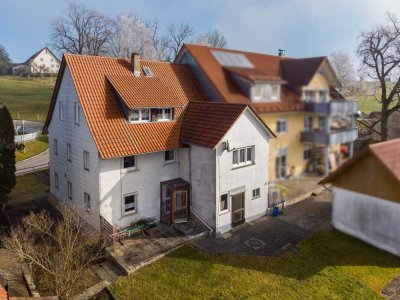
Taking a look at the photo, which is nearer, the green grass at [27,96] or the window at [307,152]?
the window at [307,152]

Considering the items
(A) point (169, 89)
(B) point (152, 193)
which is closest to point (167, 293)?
(B) point (152, 193)

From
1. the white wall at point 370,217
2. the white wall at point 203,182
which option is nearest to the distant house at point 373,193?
the white wall at point 370,217

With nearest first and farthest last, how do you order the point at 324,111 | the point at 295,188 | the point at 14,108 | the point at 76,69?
1. the point at 324,111
2. the point at 295,188
3. the point at 76,69
4. the point at 14,108

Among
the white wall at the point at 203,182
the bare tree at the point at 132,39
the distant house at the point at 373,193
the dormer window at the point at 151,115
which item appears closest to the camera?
the distant house at the point at 373,193

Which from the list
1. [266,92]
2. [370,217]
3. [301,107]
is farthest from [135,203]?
[370,217]

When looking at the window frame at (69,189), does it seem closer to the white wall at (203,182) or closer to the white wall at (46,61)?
the white wall at (203,182)

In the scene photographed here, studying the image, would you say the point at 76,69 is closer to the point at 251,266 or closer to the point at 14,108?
the point at 251,266
